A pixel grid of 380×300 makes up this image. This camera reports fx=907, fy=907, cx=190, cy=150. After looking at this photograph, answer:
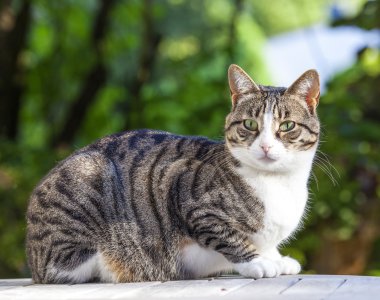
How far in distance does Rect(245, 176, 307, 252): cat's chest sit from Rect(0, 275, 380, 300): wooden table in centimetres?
24

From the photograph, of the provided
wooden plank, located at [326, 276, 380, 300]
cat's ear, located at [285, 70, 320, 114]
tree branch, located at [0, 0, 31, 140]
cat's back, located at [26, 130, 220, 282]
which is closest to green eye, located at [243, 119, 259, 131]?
cat's ear, located at [285, 70, 320, 114]

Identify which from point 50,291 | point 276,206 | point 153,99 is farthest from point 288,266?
point 153,99

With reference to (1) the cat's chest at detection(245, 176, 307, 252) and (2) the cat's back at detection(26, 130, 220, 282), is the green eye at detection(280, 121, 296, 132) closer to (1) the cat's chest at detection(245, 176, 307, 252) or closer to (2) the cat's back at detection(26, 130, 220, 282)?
(1) the cat's chest at detection(245, 176, 307, 252)

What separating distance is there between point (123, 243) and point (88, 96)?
22.5ft

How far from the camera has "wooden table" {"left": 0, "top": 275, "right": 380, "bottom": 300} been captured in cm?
392

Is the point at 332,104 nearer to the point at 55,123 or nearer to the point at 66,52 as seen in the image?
the point at 66,52

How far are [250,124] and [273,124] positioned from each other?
13cm

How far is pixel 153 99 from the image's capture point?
34.4 feet

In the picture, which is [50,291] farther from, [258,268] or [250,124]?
[250,124]

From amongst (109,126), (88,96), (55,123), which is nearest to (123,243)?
(88,96)

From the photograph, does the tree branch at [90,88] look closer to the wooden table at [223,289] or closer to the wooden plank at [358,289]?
the wooden table at [223,289]

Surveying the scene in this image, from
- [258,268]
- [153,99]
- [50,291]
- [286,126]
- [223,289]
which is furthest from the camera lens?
[153,99]

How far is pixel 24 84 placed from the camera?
37.5ft

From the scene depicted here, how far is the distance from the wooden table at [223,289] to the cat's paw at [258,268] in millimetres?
46
